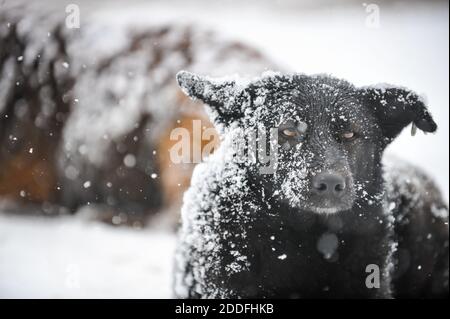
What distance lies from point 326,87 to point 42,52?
3.52 meters

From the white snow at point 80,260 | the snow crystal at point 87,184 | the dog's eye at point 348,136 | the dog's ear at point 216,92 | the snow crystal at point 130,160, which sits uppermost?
the dog's ear at point 216,92

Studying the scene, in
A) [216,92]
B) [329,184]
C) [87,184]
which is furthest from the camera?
[87,184]

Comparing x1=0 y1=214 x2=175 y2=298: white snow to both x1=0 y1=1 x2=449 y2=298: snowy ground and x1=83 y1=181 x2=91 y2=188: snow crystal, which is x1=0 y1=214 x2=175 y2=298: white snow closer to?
x1=0 y1=1 x2=449 y2=298: snowy ground

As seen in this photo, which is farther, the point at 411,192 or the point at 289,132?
the point at 411,192

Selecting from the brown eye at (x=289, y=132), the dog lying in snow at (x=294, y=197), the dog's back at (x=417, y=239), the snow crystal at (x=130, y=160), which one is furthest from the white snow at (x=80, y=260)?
the dog's back at (x=417, y=239)

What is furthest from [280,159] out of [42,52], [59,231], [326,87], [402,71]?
[402,71]

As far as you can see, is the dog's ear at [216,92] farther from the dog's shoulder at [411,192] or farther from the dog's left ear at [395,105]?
the dog's shoulder at [411,192]

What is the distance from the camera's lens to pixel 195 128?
4.89 m

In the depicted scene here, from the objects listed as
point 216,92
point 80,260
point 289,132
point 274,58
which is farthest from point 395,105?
point 274,58

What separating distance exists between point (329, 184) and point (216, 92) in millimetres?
892

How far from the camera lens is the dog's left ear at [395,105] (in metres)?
2.96

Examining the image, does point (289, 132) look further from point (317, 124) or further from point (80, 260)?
point (80, 260)

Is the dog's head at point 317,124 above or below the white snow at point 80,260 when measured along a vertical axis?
above

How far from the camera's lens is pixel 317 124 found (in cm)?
278
